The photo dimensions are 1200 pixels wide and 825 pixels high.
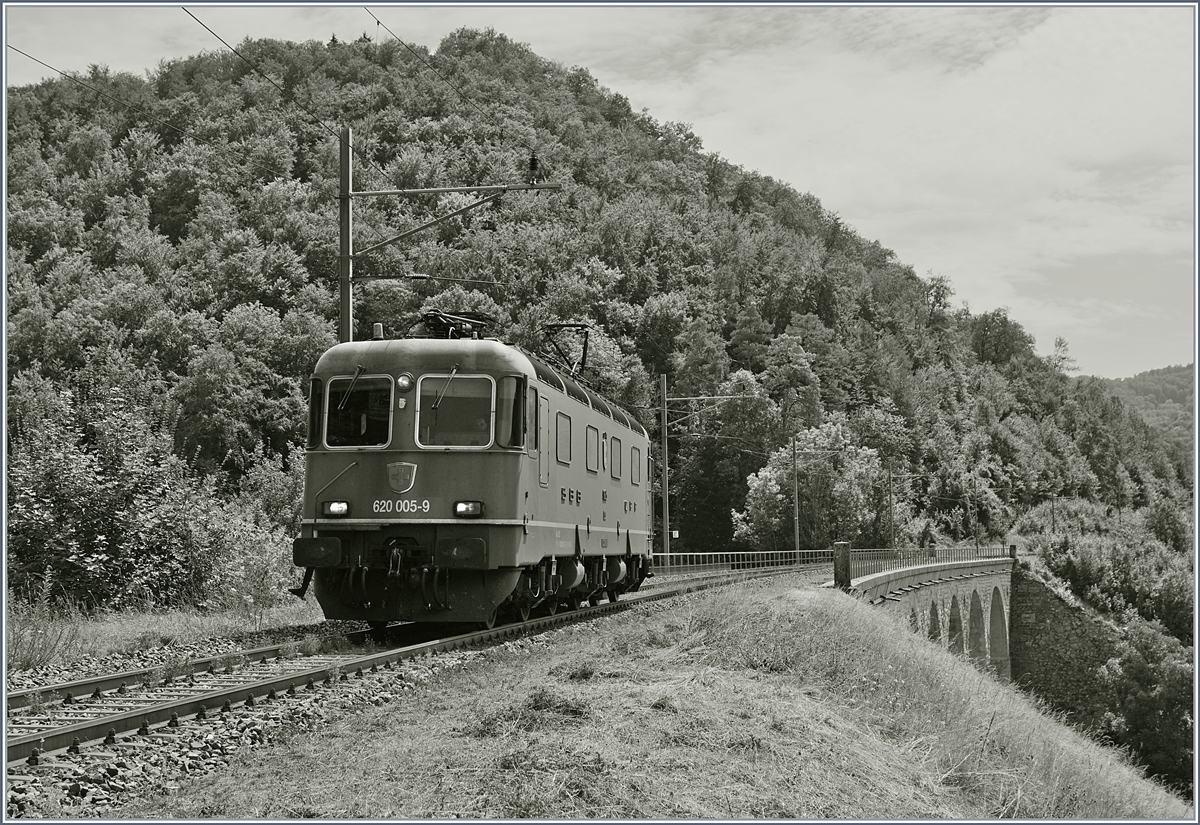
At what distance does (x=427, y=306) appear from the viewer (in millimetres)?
61562

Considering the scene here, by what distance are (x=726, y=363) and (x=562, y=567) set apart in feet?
249

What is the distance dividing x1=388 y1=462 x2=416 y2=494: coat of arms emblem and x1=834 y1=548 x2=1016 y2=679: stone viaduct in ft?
63.1

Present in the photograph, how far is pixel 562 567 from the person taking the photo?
16.9m

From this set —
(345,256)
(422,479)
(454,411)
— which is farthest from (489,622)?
(345,256)

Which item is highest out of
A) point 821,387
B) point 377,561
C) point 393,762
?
point 821,387

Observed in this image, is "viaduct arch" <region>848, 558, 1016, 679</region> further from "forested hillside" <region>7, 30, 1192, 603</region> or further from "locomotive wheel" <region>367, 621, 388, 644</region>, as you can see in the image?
"locomotive wheel" <region>367, 621, 388, 644</region>

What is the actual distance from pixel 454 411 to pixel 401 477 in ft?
3.21

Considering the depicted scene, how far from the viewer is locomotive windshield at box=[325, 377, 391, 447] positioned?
13666 mm

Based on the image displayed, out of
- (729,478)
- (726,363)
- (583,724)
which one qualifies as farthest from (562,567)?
(726,363)

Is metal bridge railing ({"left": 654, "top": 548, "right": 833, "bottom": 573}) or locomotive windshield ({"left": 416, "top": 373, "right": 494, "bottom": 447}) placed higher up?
locomotive windshield ({"left": 416, "top": 373, "right": 494, "bottom": 447})

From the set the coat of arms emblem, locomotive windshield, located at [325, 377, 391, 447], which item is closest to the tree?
the coat of arms emblem

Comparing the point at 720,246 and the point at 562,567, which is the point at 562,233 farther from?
the point at 562,567

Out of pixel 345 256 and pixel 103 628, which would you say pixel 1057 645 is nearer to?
pixel 345 256

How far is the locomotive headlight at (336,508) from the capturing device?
1340cm
